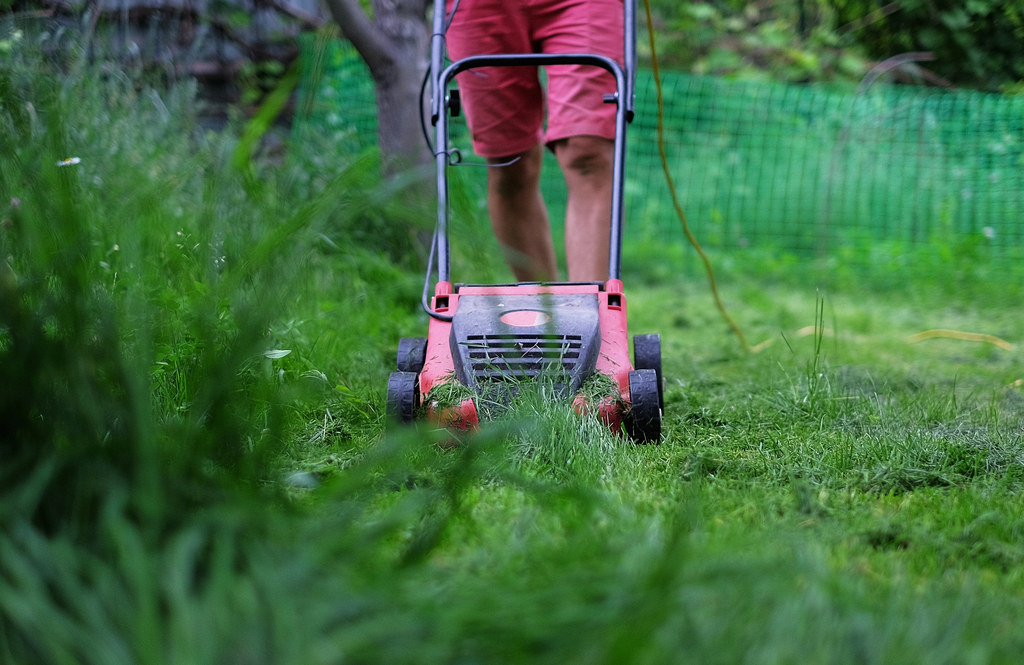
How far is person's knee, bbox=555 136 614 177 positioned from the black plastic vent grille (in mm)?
742

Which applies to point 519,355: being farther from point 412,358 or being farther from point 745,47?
point 745,47

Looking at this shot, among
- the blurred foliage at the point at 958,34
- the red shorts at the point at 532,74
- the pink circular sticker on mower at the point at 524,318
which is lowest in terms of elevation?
the pink circular sticker on mower at the point at 524,318

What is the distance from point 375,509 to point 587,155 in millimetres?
1362

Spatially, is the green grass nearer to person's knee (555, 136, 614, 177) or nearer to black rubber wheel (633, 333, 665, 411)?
black rubber wheel (633, 333, 665, 411)

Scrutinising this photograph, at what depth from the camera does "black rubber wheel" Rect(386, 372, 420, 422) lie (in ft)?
5.57

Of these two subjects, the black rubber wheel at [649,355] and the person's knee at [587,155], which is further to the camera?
the person's knee at [587,155]

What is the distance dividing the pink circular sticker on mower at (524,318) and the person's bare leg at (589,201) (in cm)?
53

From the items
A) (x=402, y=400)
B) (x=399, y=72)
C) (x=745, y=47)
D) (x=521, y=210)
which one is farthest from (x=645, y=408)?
(x=745, y=47)

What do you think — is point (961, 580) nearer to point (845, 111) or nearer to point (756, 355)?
point (756, 355)

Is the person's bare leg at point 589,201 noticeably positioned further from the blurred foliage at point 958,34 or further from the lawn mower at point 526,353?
the blurred foliage at point 958,34

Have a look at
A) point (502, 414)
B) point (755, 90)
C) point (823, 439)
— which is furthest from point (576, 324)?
point (755, 90)

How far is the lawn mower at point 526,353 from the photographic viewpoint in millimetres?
1668

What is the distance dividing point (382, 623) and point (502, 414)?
3.01ft

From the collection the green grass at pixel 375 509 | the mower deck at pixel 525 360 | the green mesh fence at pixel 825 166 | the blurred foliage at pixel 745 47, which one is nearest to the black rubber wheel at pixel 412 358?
the mower deck at pixel 525 360
